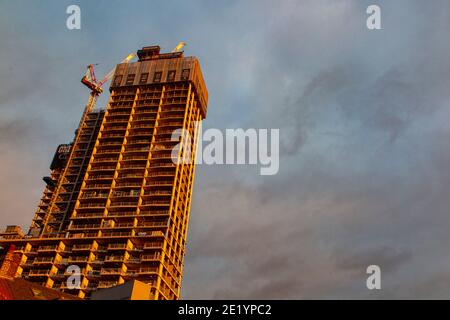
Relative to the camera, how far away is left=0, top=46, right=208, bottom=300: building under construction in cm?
10488

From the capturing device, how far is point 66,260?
107938 millimetres

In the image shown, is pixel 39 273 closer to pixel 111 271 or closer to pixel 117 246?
pixel 111 271

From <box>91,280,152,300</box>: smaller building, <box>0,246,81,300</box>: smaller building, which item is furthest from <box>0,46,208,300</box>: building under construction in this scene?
<box>91,280,152,300</box>: smaller building

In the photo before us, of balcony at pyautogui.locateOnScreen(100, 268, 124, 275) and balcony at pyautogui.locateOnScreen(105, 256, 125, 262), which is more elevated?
balcony at pyautogui.locateOnScreen(105, 256, 125, 262)

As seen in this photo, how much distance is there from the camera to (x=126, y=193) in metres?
118

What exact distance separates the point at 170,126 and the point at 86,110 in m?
47.5

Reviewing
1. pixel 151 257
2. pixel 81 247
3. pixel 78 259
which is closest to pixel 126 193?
pixel 81 247

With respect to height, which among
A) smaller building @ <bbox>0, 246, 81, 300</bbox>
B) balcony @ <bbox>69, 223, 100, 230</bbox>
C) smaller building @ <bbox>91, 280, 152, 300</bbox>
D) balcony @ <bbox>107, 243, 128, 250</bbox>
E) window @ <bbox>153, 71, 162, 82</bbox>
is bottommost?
smaller building @ <bbox>91, 280, 152, 300</bbox>

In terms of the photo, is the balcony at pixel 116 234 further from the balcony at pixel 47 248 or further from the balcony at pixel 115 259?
the balcony at pixel 47 248

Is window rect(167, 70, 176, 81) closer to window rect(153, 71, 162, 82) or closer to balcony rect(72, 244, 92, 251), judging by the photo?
window rect(153, 71, 162, 82)

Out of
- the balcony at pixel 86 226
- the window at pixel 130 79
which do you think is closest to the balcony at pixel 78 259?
the balcony at pixel 86 226
